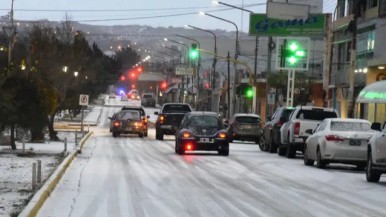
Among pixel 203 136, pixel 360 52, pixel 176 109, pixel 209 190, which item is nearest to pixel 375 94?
pixel 203 136

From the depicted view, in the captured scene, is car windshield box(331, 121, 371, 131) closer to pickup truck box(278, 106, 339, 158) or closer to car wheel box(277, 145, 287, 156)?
pickup truck box(278, 106, 339, 158)

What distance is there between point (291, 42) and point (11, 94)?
18.8 metres

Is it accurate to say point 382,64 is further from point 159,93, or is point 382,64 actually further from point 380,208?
point 159,93

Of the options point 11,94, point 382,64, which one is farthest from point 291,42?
point 11,94

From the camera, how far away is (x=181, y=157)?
2938cm

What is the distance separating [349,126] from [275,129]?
9277mm

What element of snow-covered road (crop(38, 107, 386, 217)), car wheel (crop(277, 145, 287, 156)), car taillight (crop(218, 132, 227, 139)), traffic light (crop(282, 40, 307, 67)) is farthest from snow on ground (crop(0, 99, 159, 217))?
traffic light (crop(282, 40, 307, 67))

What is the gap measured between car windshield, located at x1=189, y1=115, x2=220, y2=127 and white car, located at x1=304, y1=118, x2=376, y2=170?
638cm

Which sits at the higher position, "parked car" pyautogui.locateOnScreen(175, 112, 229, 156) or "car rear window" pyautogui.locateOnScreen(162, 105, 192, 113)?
"car rear window" pyautogui.locateOnScreen(162, 105, 192, 113)

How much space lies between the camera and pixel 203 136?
100 ft

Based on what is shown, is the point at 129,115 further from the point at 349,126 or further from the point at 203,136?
the point at 349,126

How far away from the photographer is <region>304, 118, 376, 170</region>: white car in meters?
24.3

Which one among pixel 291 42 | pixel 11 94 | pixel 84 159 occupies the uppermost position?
pixel 291 42

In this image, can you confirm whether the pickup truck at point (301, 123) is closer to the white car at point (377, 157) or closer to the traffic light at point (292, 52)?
the white car at point (377, 157)
